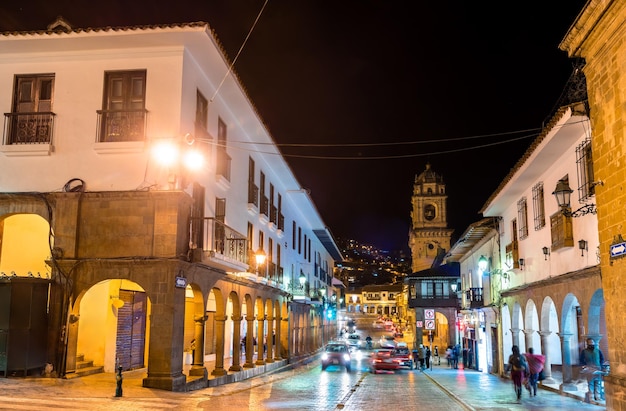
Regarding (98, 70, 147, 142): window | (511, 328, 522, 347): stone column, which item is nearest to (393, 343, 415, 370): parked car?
(511, 328, 522, 347): stone column

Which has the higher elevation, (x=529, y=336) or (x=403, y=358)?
(x=529, y=336)

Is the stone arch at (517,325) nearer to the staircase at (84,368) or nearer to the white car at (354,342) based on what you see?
the staircase at (84,368)

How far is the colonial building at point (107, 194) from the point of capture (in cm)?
1473

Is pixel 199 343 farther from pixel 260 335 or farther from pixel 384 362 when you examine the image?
pixel 384 362

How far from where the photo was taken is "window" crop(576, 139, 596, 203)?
1432 centimetres

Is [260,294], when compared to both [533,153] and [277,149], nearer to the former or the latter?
[277,149]

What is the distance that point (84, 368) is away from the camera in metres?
16.5

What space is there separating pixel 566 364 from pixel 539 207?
5.08m

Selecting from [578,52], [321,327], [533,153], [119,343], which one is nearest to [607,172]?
[578,52]

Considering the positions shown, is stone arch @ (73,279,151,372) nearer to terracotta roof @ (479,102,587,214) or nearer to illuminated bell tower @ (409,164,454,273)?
terracotta roof @ (479,102,587,214)

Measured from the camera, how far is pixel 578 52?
36.9 ft

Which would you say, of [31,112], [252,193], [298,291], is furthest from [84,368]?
[298,291]

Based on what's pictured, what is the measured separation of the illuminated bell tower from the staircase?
76092 millimetres

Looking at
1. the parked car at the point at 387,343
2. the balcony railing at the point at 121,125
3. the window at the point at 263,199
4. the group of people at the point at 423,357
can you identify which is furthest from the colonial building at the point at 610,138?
the group of people at the point at 423,357
